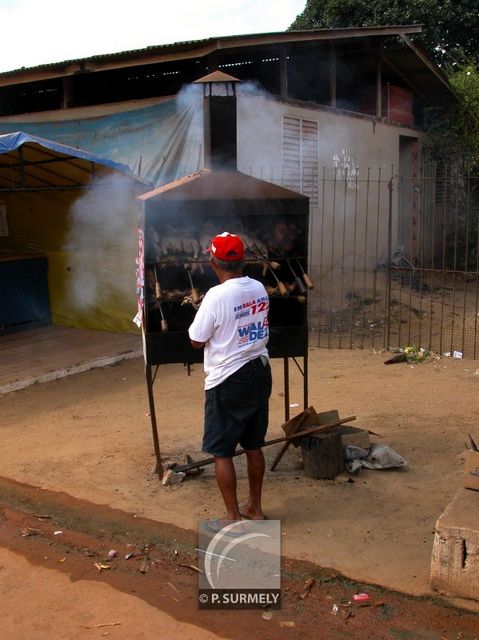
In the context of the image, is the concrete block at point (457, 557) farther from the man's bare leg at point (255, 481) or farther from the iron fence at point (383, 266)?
the iron fence at point (383, 266)

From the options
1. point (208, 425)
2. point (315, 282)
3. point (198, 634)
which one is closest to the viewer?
point (198, 634)

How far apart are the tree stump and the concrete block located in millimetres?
1392

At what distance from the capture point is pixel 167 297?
4938 mm

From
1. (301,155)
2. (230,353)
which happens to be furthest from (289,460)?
(301,155)

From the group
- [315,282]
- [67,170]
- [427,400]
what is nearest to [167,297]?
[427,400]

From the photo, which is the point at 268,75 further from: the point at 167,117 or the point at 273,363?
the point at 273,363

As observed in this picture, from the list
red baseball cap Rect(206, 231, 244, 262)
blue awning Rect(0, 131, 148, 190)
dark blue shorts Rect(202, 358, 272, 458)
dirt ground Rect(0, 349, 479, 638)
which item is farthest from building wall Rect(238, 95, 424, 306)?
dark blue shorts Rect(202, 358, 272, 458)

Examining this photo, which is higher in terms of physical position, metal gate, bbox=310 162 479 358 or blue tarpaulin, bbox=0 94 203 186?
→ blue tarpaulin, bbox=0 94 203 186

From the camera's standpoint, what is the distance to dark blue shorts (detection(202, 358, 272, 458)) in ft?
13.0

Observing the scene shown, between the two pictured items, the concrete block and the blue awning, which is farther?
the blue awning

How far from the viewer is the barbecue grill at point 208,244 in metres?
4.82

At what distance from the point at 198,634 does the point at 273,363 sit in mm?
5520

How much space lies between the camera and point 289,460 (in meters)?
5.25

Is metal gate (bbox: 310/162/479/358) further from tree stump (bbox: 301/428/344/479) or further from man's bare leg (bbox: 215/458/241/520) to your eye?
man's bare leg (bbox: 215/458/241/520)
